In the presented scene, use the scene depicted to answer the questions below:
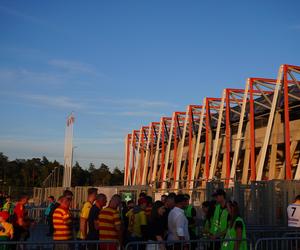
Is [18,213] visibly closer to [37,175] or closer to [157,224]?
[157,224]

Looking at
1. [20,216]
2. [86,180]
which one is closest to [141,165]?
[86,180]

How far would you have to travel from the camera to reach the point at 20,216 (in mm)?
11141

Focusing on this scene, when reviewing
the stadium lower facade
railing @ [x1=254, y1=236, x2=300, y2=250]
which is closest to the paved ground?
the stadium lower facade

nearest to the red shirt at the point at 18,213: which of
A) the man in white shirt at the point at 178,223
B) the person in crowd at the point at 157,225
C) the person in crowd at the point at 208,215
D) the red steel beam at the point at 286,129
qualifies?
the person in crowd at the point at 157,225

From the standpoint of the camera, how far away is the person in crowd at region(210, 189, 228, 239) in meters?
9.01

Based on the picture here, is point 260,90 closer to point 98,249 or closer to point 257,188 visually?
point 257,188

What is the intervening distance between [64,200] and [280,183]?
28.8ft

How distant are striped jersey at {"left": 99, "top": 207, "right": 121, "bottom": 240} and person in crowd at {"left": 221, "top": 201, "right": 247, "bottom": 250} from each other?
82.1 inches

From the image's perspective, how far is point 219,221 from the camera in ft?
30.4

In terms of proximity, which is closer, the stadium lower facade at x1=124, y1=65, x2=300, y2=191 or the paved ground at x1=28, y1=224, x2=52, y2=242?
the paved ground at x1=28, y1=224, x2=52, y2=242

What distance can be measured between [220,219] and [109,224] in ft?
7.49

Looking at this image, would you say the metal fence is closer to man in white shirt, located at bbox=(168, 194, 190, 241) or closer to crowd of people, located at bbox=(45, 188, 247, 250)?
crowd of people, located at bbox=(45, 188, 247, 250)

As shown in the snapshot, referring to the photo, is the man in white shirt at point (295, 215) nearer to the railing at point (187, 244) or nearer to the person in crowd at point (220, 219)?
the person in crowd at point (220, 219)

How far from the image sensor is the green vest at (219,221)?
9008 mm
